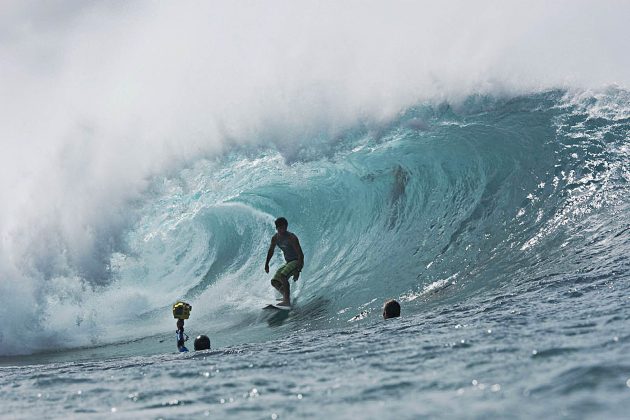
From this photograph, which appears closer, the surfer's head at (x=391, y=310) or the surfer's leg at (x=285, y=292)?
the surfer's head at (x=391, y=310)

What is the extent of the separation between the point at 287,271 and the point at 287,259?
0.38 metres

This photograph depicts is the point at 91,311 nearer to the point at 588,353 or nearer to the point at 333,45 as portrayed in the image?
the point at 588,353

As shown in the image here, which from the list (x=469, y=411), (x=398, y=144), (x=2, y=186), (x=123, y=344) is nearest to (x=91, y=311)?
(x=123, y=344)

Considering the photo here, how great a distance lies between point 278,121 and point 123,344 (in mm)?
9164

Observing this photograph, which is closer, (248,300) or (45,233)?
(248,300)

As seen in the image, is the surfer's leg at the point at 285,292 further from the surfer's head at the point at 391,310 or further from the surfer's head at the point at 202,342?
the surfer's head at the point at 202,342

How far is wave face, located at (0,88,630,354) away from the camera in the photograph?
11.0 m

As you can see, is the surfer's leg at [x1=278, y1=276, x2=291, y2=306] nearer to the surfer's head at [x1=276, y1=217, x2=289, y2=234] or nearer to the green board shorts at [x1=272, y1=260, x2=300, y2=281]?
the green board shorts at [x1=272, y1=260, x2=300, y2=281]

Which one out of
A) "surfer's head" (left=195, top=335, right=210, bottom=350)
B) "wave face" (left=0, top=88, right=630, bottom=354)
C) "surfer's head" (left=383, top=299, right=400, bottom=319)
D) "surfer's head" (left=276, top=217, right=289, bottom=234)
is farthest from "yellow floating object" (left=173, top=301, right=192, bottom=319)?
"surfer's head" (left=276, top=217, right=289, bottom=234)

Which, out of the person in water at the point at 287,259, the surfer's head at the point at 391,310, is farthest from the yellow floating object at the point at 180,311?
the surfer's head at the point at 391,310

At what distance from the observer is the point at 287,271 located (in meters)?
12.2

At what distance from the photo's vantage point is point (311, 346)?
7.53 m

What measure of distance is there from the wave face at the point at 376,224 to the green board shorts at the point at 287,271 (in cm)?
43

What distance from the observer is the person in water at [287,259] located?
12.2m
